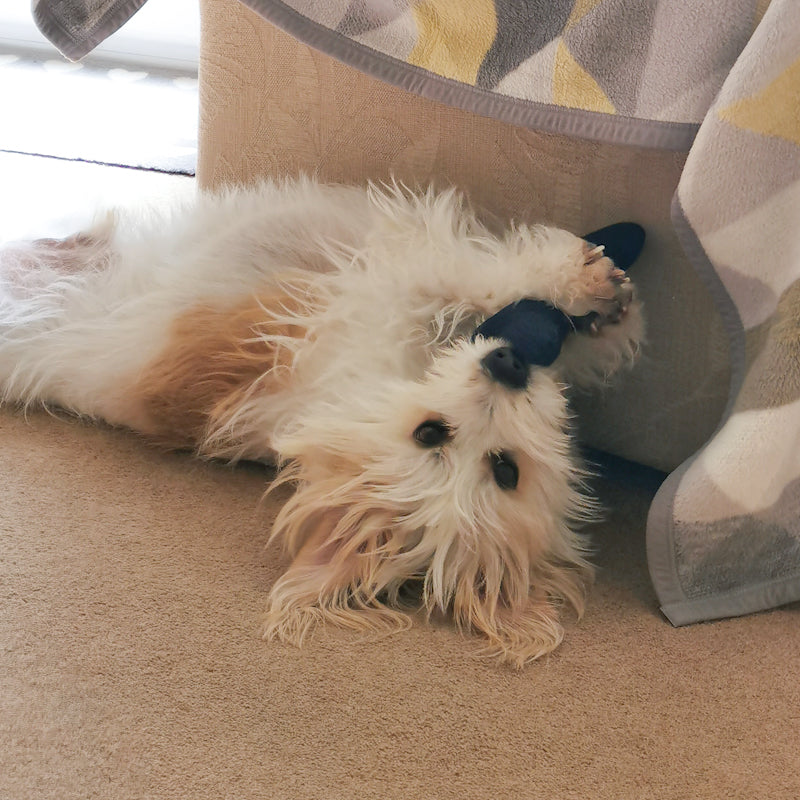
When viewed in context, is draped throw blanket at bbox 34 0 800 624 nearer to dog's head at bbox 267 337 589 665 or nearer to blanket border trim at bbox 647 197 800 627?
blanket border trim at bbox 647 197 800 627

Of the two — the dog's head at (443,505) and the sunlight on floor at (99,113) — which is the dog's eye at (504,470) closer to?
the dog's head at (443,505)

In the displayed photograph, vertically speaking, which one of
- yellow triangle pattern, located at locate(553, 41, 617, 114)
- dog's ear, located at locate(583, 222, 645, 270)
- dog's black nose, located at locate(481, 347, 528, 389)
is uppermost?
yellow triangle pattern, located at locate(553, 41, 617, 114)

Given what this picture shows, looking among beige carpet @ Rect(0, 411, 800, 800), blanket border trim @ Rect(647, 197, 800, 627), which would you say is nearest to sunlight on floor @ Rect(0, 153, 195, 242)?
beige carpet @ Rect(0, 411, 800, 800)

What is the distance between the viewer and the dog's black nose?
4.06 feet

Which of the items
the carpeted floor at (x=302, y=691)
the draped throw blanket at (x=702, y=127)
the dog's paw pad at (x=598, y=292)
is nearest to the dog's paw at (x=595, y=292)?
the dog's paw pad at (x=598, y=292)

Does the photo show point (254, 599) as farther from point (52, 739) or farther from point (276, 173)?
point (276, 173)

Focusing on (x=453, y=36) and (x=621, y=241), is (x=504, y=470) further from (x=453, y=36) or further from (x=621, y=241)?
(x=453, y=36)

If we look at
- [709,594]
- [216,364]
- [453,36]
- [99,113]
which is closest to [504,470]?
[709,594]

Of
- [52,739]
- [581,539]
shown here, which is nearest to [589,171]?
[581,539]

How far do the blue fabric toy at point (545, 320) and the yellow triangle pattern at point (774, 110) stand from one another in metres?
0.25

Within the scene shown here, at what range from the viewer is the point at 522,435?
1.25m

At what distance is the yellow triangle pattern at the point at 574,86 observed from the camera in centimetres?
129

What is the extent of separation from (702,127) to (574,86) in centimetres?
19

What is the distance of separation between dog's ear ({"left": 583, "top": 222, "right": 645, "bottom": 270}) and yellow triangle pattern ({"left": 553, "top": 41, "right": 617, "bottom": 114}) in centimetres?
18
